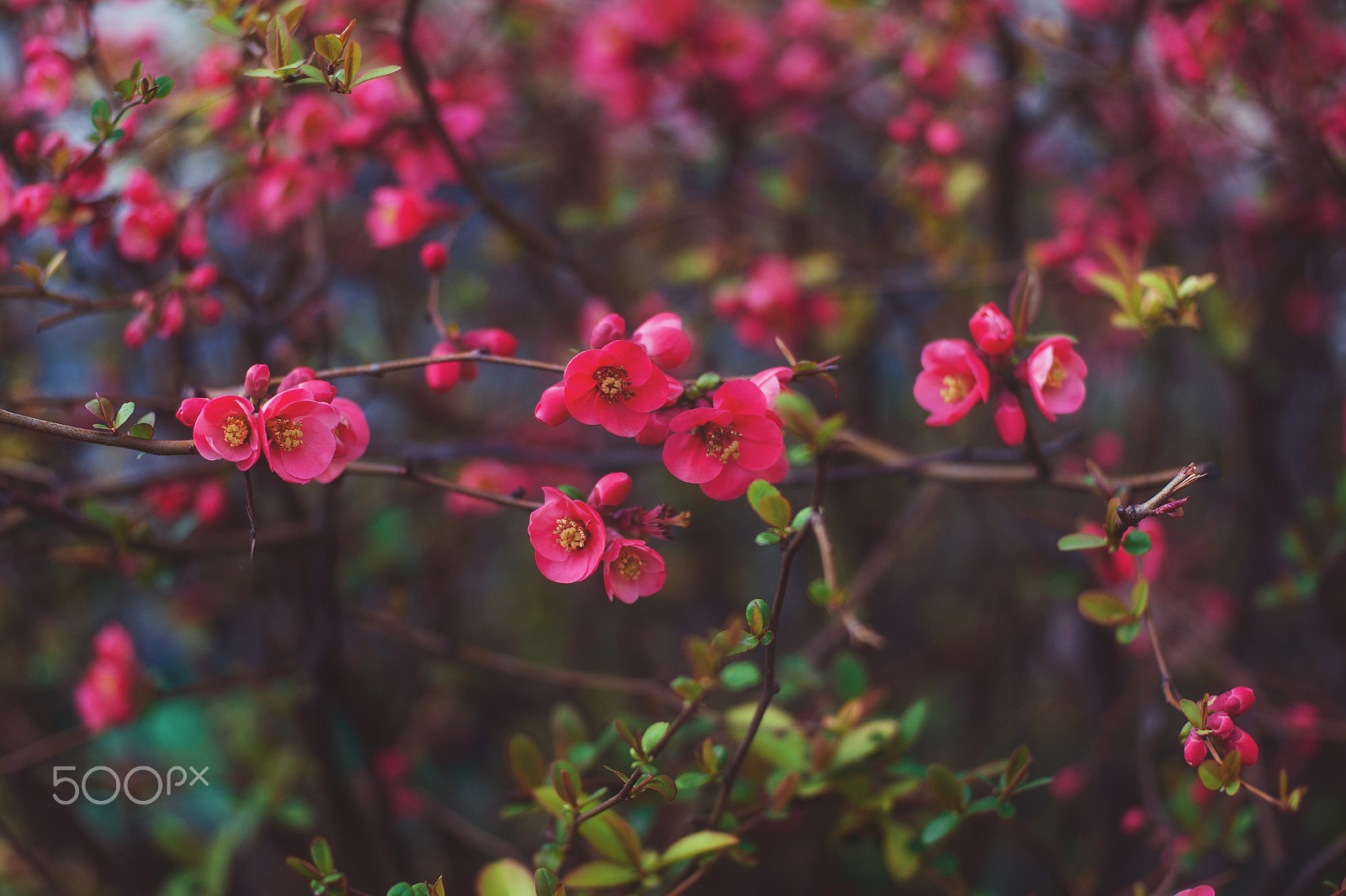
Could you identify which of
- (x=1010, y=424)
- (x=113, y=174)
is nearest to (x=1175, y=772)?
(x=1010, y=424)

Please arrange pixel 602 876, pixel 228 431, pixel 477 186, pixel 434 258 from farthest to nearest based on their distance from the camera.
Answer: pixel 477 186 → pixel 434 258 → pixel 602 876 → pixel 228 431

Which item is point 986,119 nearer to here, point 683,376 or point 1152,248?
point 1152,248

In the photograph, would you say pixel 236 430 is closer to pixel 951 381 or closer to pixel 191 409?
pixel 191 409

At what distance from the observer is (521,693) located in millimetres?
1762

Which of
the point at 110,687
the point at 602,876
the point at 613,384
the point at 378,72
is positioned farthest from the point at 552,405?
the point at 110,687

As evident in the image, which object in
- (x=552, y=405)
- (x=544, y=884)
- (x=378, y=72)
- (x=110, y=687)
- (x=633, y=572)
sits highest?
(x=378, y=72)

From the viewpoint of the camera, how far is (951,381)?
0.70 meters

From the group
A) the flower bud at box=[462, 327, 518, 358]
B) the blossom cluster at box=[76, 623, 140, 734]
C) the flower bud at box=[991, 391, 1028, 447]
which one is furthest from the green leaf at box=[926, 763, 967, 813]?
the blossom cluster at box=[76, 623, 140, 734]

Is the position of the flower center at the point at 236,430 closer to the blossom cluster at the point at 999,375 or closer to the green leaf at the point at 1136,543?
the blossom cluster at the point at 999,375

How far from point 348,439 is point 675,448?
0.24 m

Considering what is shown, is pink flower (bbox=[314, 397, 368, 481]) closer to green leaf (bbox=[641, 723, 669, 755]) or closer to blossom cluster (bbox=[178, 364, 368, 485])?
blossom cluster (bbox=[178, 364, 368, 485])

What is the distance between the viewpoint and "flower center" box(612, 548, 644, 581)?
24.2 inches

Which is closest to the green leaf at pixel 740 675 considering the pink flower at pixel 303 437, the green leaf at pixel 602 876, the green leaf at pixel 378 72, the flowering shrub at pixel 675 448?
the flowering shrub at pixel 675 448

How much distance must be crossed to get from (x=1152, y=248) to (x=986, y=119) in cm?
42
